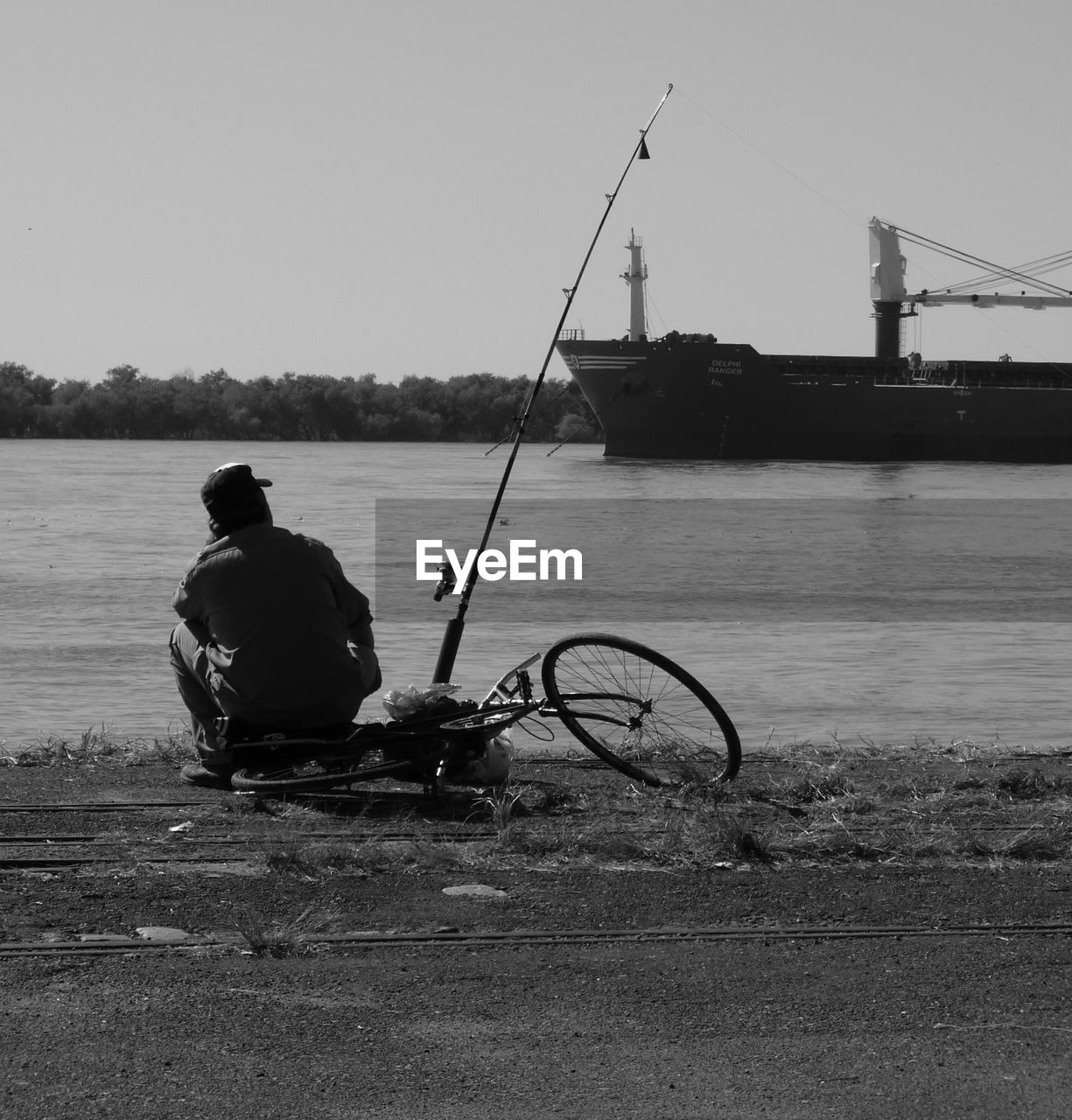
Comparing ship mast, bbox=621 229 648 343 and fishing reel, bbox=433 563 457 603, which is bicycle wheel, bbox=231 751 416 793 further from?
ship mast, bbox=621 229 648 343

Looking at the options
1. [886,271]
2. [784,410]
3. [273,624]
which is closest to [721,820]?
[273,624]

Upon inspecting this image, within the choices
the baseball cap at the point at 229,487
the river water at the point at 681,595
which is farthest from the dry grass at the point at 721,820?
the river water at the point at 681,595

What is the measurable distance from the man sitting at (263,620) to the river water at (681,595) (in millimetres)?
2430

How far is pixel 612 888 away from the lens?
3895mm

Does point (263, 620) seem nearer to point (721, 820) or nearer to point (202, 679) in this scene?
point (202, 679)

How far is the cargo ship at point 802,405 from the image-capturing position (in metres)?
66.8

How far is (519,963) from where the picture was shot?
129 inches

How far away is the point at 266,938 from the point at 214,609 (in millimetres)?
1643

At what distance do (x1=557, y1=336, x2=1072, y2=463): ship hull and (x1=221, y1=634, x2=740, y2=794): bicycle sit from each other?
201 feet

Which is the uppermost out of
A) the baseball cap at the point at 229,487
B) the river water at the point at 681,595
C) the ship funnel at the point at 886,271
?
the ship funnel at the point at 886,271

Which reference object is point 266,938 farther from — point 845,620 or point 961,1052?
point 845,620

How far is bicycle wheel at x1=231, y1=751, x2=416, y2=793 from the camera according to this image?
4680mm

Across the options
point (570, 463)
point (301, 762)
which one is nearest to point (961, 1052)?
point (301, 762)

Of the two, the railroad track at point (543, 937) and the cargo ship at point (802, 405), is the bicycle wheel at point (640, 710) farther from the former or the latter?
the cargo ship at point (802, 405)
